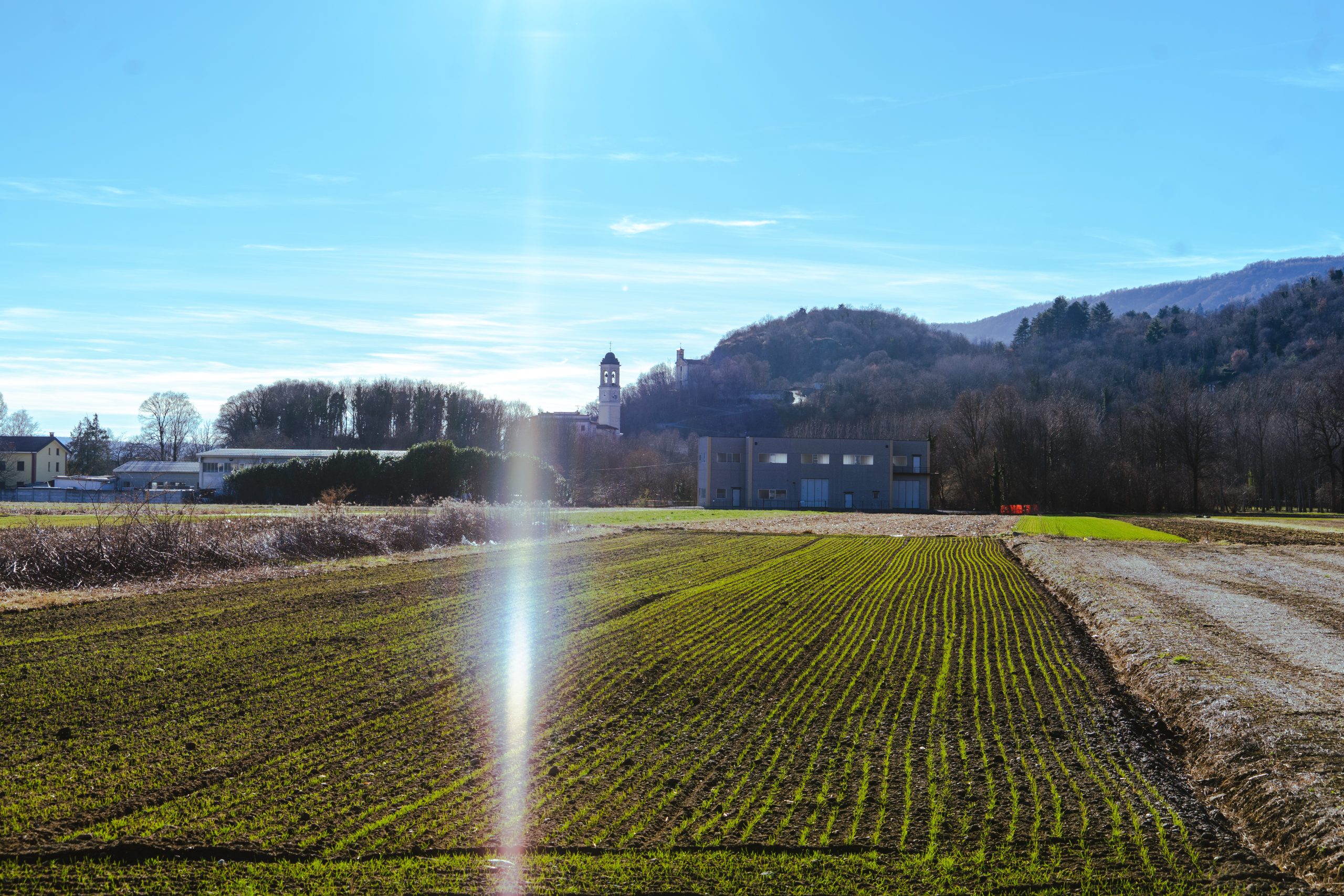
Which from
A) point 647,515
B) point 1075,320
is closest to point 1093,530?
point 647,515

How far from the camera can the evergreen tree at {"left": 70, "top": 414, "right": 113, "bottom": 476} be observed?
104 meters

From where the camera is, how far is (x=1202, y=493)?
269 ft

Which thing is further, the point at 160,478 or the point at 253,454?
the point at 160,478

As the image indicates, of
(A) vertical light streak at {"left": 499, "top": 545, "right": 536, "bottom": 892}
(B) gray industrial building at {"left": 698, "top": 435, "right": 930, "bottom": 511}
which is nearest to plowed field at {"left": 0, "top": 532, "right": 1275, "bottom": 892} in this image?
(A) vertical light streak at {"left": 499, "top": 545, "right": 536, "bottom": 892}

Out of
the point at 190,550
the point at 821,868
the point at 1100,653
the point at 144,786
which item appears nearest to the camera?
the point at 821,868

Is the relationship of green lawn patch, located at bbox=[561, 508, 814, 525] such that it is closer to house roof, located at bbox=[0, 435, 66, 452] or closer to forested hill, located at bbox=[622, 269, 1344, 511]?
forested hill, located at bbox=[622, 269, 1344, 511]

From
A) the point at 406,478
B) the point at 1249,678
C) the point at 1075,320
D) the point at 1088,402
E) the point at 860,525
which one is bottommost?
the point at 860,525

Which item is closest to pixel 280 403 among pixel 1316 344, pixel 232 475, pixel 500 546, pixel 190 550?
pixel 232 475

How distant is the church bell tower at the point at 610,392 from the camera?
433 feet

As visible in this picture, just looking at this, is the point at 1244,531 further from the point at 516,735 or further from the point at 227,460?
the point at 227,460

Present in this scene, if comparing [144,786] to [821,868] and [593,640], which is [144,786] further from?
[593,640]

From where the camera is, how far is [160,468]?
8969 centimetres

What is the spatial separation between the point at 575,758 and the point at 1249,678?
29.0 ft

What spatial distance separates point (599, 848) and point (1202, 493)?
88382mm
